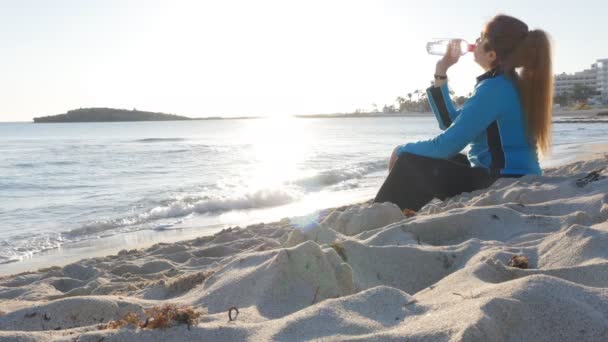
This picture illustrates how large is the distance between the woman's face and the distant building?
10425cm

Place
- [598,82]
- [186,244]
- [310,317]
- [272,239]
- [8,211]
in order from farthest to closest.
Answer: [598,82] → [8,211] → [186,244] → [272,239] → [310,317]

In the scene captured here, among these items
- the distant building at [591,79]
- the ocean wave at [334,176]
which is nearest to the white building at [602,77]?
the distant building at [591,79]

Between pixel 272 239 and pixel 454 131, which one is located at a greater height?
pixel 454 131

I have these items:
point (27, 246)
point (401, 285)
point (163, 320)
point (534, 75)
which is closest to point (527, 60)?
point (534, 75)

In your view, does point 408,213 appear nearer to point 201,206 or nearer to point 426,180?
point 426,180

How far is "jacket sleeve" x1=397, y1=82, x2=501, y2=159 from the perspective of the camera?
3439mm

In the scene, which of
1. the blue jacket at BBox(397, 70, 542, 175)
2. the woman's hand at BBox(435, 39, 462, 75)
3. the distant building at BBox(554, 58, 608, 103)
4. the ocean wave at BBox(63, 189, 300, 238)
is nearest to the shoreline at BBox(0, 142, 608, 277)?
the ocean wave at BBox(63, 189, 300, 238)

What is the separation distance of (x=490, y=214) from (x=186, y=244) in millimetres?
2910

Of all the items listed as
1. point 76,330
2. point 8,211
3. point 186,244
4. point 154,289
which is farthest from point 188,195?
point 76,330

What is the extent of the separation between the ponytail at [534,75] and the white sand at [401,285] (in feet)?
1.62

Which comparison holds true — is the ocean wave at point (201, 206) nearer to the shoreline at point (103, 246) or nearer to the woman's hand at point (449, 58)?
the shoreline at point (103, 246)

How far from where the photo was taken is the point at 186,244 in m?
5.09

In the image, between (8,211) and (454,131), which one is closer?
(454,131)

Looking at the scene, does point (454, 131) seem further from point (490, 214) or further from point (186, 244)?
point (186, 244)
